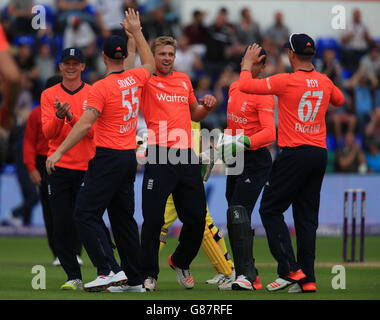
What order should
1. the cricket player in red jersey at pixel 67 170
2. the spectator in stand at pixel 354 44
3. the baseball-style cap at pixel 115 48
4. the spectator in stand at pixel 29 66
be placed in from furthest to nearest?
the spectator in stand at pixel 354 44 → the spectator in stand at pixel 29 66 → the cricket player in red jersey at pixel 67 170 → the baseball-style cap at pixel 115 48

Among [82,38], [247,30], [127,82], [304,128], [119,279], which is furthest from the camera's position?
[247,30]

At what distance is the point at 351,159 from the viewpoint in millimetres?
20531

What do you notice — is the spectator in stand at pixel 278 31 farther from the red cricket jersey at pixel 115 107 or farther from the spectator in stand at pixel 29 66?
the red cricket jersey at pixel 115 107

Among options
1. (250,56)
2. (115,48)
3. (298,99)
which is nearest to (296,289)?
(298,99)

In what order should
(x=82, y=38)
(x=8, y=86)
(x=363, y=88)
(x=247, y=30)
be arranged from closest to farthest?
Result: 1. (x=8, y=86)
2. (x=82, y=38)
3. (x=247, y=30)
4. (x=363, y=88)

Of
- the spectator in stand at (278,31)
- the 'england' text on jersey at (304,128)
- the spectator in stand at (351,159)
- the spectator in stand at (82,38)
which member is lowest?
the spectator in stand at (351,159)

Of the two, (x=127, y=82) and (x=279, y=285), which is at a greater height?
(x=127, y=82)

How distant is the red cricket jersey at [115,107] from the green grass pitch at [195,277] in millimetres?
1635

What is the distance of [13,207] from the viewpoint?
18.6m

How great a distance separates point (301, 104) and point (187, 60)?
13.1 metres

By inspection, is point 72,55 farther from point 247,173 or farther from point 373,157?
point 373,157

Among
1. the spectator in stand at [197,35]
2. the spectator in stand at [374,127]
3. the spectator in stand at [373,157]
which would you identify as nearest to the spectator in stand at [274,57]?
the spectator in stand at [197,35]

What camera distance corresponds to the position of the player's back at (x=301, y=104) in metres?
9.41

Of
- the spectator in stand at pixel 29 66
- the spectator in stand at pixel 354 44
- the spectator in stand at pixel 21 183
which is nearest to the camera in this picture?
the spectator in stand at pixel 21 183
